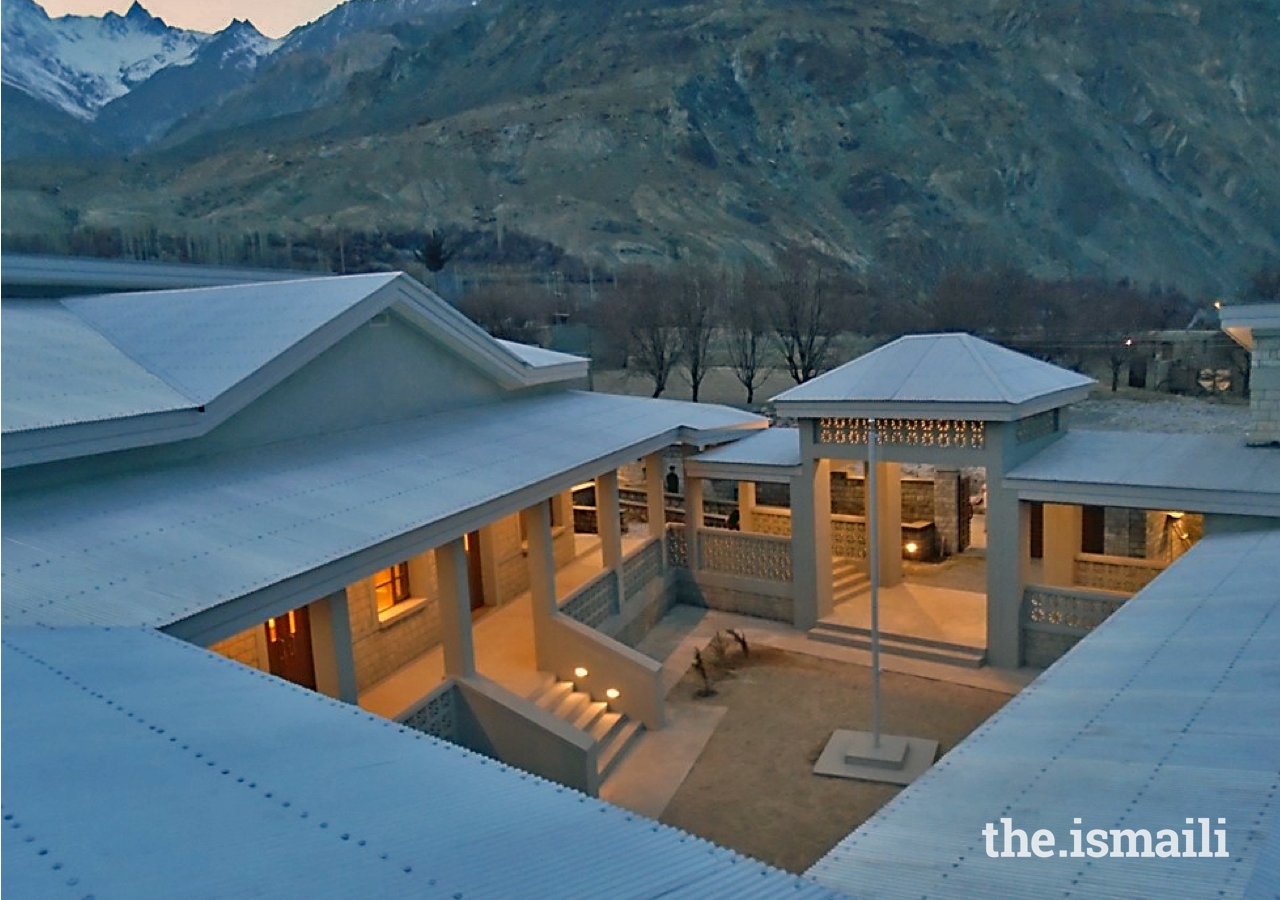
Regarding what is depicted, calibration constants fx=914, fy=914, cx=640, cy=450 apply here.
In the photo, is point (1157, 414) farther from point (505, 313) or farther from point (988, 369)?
point (505, 313)

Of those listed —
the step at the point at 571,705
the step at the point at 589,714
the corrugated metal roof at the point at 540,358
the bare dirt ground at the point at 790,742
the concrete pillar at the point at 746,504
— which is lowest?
the bare dirt ground at the point at 790,742

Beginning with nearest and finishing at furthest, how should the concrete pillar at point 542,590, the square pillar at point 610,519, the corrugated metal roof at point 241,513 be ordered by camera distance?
the corrugated metal roof at point 241,513 → the concrete pillar at point 542,590 → the square pillar at point 610,519

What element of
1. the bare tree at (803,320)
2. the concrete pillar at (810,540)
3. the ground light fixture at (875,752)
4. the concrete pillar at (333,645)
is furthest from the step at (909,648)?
the bare tree at (803,320)

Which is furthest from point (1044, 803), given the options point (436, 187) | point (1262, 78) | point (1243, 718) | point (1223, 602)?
point (1262, 78)

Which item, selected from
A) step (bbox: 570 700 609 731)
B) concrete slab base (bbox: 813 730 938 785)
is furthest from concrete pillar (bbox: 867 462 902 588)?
step (bbox: 570 700 609 731)

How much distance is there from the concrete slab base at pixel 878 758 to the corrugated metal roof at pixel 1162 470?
453cm

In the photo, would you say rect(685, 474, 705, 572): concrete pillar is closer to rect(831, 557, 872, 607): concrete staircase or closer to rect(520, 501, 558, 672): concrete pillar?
rect(831, 557, 872, 607): concrete staircase

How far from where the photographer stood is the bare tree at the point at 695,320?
1590 inches

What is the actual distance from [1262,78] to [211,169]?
4670 inches

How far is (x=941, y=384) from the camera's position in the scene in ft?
48.6

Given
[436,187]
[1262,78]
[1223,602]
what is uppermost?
[1262,78]

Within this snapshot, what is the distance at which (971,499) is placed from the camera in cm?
2430

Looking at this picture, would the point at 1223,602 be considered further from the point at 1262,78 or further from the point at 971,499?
the point at 1262,78

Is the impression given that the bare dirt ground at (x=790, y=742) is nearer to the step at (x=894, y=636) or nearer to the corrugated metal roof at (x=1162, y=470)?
the step at (x=894, y=636)
